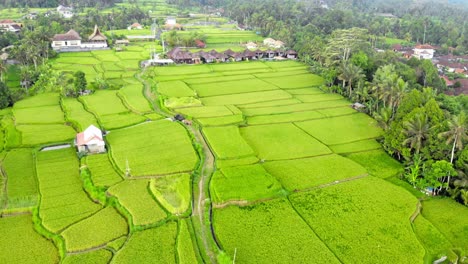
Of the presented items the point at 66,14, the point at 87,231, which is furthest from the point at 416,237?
the point at 66,14

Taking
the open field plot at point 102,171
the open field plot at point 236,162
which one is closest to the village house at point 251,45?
the open field plot at point 236,162

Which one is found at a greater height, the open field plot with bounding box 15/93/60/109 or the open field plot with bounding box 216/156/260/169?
the open field plot with bounding box 216/156/260/169

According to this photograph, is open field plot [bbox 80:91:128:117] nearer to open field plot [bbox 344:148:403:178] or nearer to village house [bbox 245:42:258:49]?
open field plot [bbox 344:148:403:178]

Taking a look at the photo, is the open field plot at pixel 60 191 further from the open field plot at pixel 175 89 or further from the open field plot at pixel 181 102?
the open field plot at pixel 175 89

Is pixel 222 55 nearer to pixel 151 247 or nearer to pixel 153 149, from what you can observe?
pixel 153 149

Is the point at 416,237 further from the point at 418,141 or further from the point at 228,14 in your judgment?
the point at 228,14

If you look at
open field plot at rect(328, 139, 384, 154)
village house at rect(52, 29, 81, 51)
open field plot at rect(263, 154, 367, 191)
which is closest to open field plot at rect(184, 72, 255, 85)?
open field plot at rect(328, 139, 384, 154)
